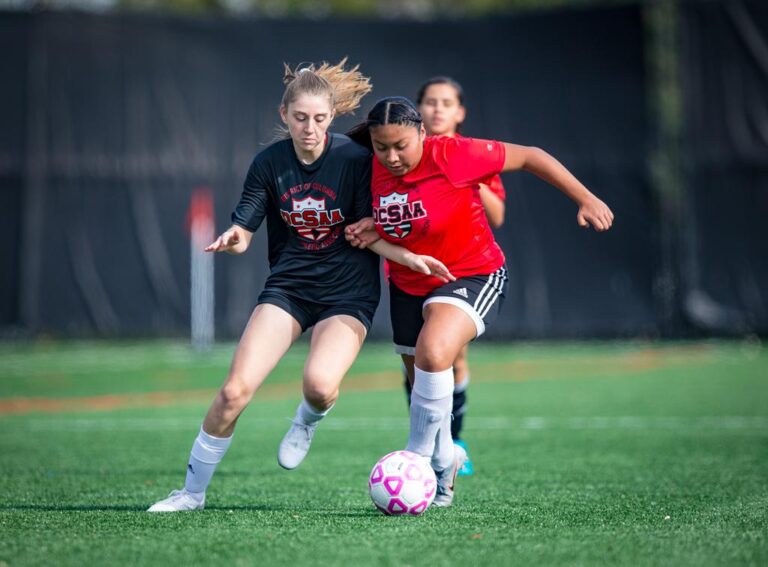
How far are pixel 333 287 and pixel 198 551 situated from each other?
167 centimetres

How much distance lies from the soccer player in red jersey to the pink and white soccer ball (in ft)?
0.64

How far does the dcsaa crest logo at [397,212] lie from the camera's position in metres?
5.10

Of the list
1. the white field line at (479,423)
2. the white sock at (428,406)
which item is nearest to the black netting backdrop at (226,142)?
the white field line at (479,423)

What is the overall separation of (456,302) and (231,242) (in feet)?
3.54

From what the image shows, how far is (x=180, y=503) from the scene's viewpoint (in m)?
4.98

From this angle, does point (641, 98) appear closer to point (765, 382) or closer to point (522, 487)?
point (765, 382)

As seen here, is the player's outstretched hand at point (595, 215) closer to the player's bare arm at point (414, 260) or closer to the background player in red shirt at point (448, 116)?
the player's bare arm at point (414, 260)

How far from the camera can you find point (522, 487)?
5.73m

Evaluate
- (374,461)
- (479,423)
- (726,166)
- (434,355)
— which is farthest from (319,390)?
(726,166)

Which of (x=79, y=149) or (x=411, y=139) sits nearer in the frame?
(x=411, y=139)

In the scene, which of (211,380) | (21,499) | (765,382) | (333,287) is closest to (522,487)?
(333,287)

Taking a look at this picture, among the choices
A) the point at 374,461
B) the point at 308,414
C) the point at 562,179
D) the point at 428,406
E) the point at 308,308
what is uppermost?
the point at 562,179

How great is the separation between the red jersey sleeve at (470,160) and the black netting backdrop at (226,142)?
11828 millimetres

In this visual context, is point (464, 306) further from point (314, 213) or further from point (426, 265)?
point (314, 213)
